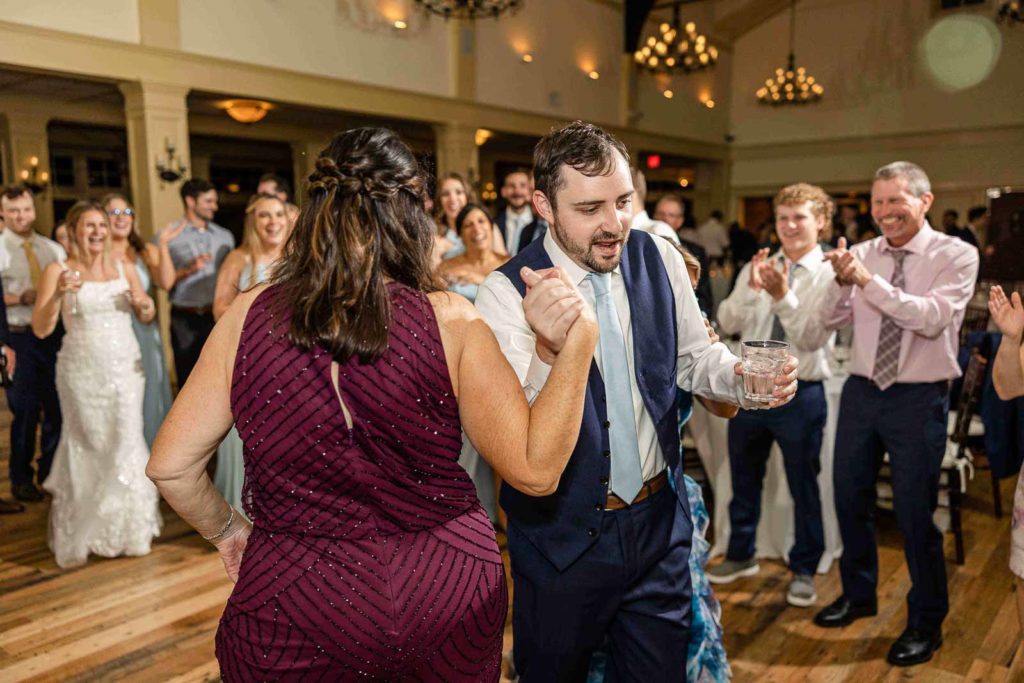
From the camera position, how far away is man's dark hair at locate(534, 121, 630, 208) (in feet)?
5.09

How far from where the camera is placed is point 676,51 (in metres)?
11.6

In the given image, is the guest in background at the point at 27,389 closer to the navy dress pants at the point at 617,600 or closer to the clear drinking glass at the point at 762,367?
the navy dress pants at the point at 617,600

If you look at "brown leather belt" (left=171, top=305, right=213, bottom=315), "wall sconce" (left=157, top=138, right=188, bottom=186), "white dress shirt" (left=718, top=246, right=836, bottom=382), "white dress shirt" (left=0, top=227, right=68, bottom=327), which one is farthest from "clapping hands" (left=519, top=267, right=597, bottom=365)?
"wall sconce" (left=157, top=138, right=188, bottom=186)

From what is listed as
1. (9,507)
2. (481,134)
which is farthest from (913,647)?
(481,134)

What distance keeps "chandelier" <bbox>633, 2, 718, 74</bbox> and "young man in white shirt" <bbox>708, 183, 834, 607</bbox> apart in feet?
30.3

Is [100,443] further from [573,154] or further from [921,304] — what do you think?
[921,304]

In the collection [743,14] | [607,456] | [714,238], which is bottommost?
[607,456]

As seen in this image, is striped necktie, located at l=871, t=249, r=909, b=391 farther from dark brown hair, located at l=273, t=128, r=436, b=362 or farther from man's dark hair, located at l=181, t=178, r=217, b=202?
man's dark hair, located at l=181, t=178, r=217, b=202

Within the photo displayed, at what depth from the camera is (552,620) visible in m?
1.62

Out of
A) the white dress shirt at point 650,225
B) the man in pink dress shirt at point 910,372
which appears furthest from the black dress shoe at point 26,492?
A: the man in pink dress shirt at point 910,372

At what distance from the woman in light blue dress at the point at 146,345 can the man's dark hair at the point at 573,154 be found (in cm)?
304

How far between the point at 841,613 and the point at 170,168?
692 cm

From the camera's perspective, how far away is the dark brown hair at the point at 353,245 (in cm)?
107

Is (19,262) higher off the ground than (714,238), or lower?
lower
